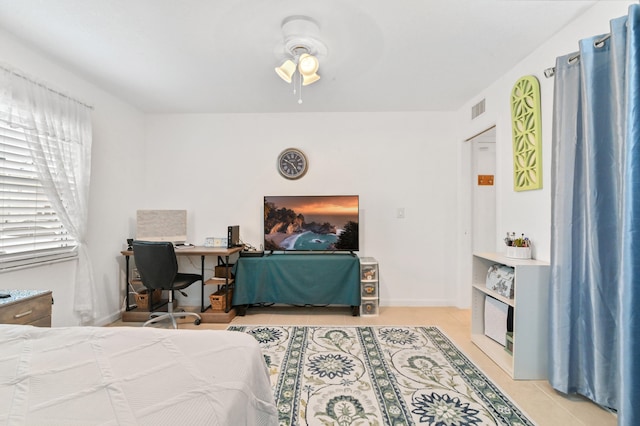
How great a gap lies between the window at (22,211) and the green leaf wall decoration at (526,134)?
4.00 meters

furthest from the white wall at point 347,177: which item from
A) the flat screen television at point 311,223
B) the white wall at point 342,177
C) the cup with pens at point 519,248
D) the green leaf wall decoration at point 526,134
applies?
the cup with pens at point 519,248

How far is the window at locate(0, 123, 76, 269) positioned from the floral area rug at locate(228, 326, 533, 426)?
1.96 meters

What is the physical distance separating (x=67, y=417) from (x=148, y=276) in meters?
2.36

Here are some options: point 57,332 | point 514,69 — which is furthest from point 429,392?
point 514,69

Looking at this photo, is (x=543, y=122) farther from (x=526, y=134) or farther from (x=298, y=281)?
(x=298, y=281)

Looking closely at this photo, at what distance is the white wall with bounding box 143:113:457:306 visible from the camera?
147 inches

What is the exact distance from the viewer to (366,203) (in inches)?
147

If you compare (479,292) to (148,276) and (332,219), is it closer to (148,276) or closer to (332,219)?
(332,219)

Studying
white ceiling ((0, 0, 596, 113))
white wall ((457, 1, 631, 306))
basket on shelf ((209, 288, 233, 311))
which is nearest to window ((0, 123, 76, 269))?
white ceiling ((0, 0, 596, 113))

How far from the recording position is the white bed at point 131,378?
30.0 inches

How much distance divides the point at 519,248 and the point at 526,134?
94cm

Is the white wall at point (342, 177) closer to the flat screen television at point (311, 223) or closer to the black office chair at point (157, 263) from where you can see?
the flat screen television at point (311, 223)

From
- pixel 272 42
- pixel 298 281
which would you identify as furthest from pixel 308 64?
pixel 298 281

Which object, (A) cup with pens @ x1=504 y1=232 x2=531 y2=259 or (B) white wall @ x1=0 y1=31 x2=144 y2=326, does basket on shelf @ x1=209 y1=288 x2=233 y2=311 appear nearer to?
(B) white wall @ x1=0 y1=31 x2=144 y2=326
